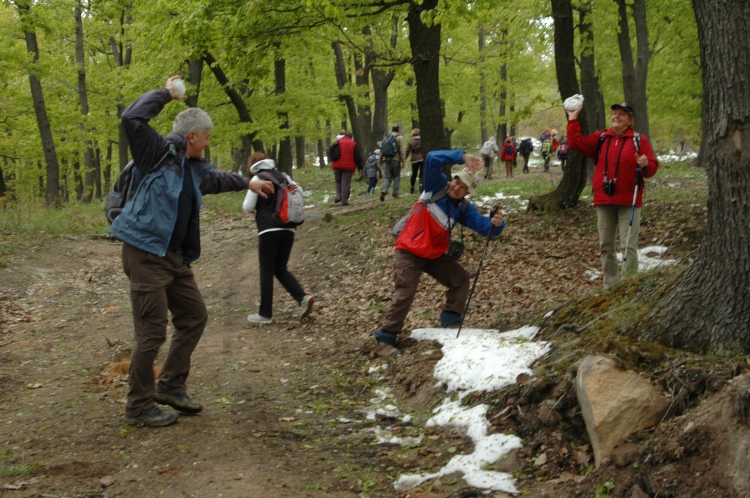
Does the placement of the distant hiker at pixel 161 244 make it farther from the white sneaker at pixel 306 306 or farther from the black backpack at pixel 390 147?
the black backpack at pixel 390 147

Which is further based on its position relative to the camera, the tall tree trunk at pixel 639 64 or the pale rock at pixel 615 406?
the tall tree trunk at pixel 639 64

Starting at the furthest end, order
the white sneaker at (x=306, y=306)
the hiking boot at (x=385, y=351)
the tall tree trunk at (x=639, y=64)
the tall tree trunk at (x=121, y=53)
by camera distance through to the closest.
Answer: the tall tree trunk at (x=121, y=53) < the tall tree trunk at (x=639, y=64) < the white sneaker at (x=306, y=306) < the hiking boot at (x=385, y=351)

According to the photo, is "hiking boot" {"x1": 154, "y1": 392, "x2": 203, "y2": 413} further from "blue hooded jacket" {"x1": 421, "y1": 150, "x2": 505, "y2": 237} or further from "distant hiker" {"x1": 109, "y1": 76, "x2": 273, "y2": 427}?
"blue hooded jacket" {"x1": 421, "y1": 150, "x2": 505, "y2": 237}

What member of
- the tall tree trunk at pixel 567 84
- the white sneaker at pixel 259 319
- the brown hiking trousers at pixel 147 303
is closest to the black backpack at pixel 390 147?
the tall tree trunk at pixel 567 84

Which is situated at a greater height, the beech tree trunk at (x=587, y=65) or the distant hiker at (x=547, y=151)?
the beech tree trunk at (x=587, y=65)

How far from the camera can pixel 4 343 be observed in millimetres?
7867

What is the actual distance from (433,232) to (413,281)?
544 millimetres

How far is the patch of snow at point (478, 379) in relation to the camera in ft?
14.0

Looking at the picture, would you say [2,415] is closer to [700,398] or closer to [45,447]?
[45,447]

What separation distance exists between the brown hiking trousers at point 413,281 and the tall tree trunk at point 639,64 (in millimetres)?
14313

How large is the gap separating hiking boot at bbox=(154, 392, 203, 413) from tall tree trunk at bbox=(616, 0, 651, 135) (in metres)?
17.1

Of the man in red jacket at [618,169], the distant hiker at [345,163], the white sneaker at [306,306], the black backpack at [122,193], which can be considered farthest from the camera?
the distant hiker at [345,163]

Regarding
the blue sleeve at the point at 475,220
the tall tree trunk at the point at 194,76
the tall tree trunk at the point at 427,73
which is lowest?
the blue sleeve at the point at 475,220

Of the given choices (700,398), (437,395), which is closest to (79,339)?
(437,395)
